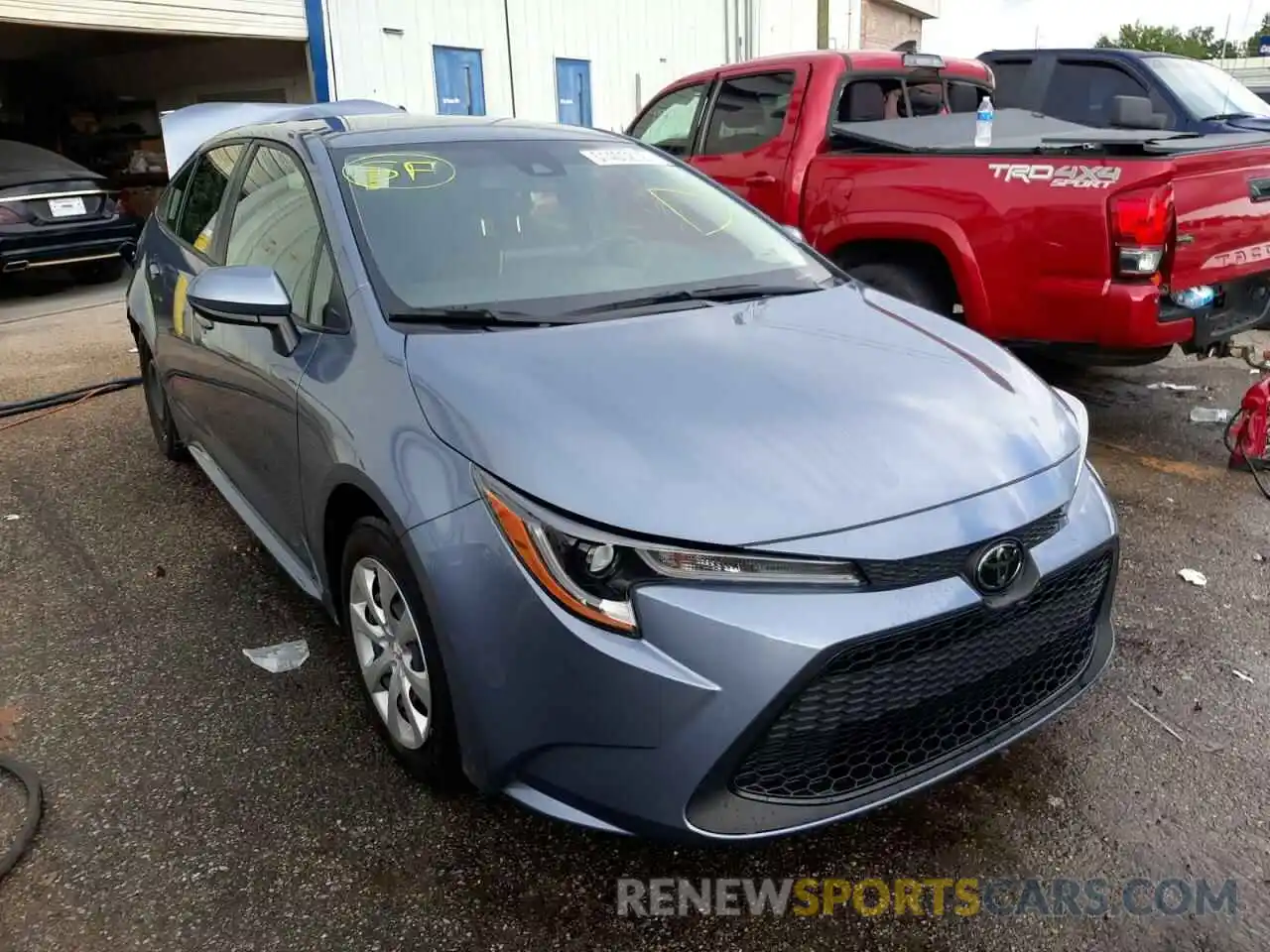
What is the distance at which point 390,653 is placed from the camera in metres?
2.46

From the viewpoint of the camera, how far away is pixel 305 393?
271cm

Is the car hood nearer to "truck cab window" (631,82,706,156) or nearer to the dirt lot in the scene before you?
the dirt lot

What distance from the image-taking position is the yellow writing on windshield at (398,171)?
3012mm

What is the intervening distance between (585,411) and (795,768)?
0.85 m

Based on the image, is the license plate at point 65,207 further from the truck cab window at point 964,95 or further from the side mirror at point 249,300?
the side mirror at point 249,300

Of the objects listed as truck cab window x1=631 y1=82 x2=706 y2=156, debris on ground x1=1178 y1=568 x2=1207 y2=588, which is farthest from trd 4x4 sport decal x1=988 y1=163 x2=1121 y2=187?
truck cab window x1=631 y1=82 x2=706 y2=156

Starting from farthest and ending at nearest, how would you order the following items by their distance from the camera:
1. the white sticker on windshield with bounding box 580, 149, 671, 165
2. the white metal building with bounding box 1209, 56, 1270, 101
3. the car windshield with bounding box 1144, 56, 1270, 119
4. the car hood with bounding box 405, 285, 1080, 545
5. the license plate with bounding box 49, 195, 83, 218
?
the white metal building with bounding box 1209, 56, 1270, 101 → the license plate with bounding box 49, 195, 83, 218 → the car windshield with bounding box 1144, 56, 1270, 119 → the white sticker on windshield with bounding box 580, 149, 671, 165 → the car hood with bounding box 405, 285, 1080, 545

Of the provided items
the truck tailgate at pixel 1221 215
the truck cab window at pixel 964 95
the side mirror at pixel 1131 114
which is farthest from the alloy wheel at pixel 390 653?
the side mirror at pixel 1131 114

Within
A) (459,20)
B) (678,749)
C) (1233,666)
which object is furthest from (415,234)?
(459,20)

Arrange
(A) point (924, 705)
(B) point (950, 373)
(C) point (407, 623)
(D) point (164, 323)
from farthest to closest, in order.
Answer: (D) point (164, 323) → (B) point (950, 373) → (C) point (407, 623) → (A) point (924, 705)

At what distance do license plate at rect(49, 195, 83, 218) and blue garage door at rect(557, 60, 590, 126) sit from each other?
6764mm

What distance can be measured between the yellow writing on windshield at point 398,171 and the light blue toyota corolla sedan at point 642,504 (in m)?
0.01

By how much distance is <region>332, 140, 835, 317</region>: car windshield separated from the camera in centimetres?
279

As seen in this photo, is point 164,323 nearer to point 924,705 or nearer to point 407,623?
point 407,623
